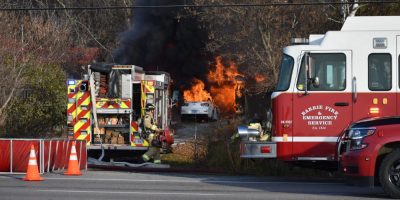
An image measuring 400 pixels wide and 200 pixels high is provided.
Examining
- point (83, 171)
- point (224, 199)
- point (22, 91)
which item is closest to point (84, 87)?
point (83, 171)

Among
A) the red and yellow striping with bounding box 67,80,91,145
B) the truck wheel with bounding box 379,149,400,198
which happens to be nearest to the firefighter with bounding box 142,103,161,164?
the red and yellow striping with bounding box 67,80,91,145

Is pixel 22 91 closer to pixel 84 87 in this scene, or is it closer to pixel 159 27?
pixel 159 27

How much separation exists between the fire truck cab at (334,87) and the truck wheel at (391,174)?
2405 mm

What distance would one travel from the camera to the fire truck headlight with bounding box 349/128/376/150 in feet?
38.5

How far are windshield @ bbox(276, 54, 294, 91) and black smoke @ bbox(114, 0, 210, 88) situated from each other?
14.1m

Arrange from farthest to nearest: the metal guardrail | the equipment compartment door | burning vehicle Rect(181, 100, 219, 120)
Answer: burning vehicle Rect(181, 100, 219, 120) → the metal guardrail → the equipment compartment door

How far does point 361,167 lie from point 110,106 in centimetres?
937

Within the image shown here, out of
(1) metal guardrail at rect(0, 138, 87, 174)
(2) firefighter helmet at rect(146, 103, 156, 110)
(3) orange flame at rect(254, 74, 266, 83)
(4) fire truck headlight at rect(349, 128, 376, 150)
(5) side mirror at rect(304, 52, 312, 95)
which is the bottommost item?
(1) metal guardrail at rect(0, 138, 87, 174)

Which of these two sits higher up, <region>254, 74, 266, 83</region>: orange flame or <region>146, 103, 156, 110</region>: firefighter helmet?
<region>254, 74, 266, 83</region>: orange flame

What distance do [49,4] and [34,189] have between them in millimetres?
33111

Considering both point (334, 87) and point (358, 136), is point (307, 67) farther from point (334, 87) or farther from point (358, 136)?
point (358, 136)

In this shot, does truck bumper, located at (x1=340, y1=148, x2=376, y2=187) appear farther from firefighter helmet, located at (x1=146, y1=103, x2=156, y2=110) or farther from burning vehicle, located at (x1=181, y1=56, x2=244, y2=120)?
burning vehicle, located at (x1=181, y1=56, x2=244, y2=120)

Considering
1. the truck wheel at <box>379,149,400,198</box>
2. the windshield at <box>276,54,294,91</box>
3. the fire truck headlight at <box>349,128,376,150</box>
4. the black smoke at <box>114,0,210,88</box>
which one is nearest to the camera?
the truck wheel at <box>379,149,400,198</box>

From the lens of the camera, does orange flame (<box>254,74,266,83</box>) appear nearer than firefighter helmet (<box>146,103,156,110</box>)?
No
